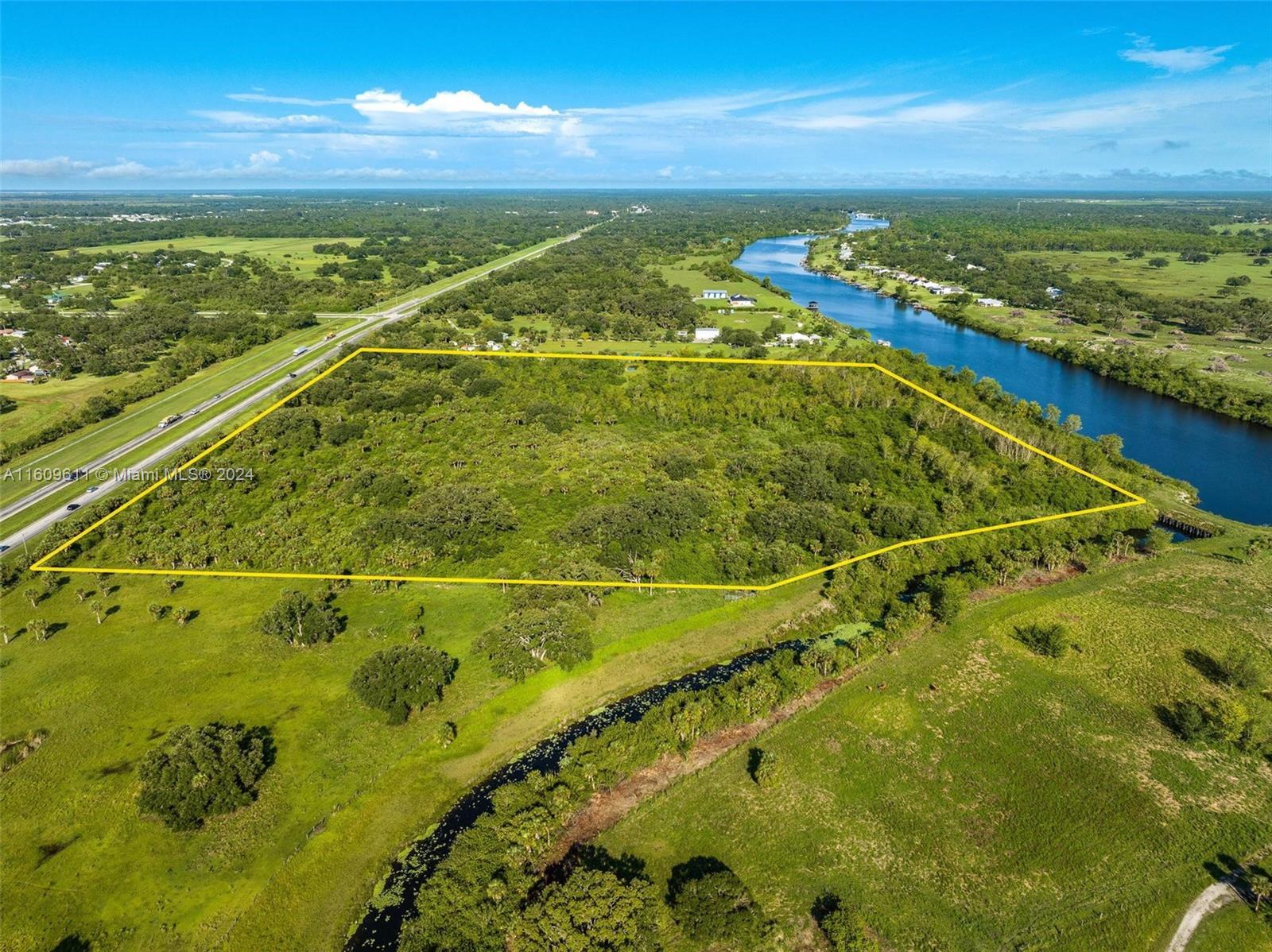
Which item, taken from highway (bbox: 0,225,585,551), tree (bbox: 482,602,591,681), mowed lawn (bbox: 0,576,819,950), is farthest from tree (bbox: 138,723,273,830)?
highway (bbox: 0,225,585,551)

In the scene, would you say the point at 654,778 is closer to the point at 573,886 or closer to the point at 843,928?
the point at 573,886

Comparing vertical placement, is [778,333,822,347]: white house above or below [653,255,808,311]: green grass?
below

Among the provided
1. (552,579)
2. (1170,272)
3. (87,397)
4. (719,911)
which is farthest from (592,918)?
(1170,272)

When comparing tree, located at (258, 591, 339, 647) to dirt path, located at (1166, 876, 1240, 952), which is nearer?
dirt path, located at (1166, 876, 1240, 952)

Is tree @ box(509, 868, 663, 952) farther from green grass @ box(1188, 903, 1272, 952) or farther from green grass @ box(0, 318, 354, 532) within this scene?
green grass @ box(0, 318, 354, 532)

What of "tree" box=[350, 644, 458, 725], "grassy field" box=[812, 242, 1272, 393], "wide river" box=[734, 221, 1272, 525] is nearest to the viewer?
"tree" box=[350, 644, 458, 725]

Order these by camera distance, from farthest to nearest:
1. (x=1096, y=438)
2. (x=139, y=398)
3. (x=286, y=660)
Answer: (x=139, y=398) → (x=1096, y=438) → (x=286, y=660)

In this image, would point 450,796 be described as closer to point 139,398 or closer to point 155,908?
point 155,908

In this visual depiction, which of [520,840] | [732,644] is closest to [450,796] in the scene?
[520,840]
